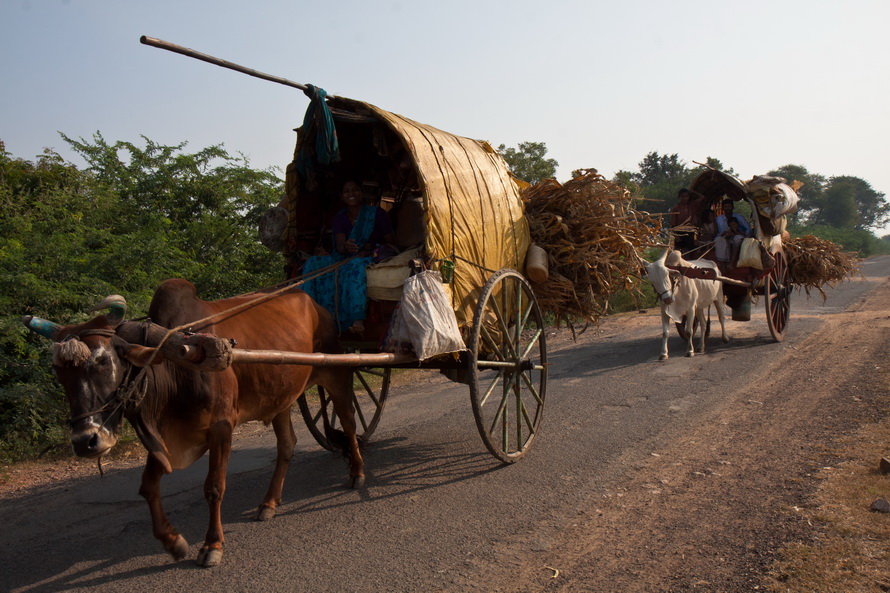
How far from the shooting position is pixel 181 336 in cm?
361

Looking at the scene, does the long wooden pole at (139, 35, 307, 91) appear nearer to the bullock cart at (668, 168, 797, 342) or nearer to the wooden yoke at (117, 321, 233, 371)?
the wooden yoke at (117, 321, 233, 371)

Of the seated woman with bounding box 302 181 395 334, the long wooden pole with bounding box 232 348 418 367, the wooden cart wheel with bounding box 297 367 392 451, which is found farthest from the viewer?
the wooden cart wheel with bounding box 297 367 392 451

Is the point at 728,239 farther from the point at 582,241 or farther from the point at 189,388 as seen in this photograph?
the point at 189,388

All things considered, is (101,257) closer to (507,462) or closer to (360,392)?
(360,392)

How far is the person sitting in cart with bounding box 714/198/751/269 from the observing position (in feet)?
38.5

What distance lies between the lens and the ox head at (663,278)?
10758mm

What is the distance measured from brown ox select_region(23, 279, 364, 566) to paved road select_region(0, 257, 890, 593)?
29 cm

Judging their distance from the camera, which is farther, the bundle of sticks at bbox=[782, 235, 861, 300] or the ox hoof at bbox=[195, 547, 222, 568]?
the bundle of sticks at bbox=[782, 235, 861, 300]

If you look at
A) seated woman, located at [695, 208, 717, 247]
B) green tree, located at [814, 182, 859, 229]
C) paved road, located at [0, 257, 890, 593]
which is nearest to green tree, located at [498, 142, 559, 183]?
seated woman, located at [695, 208, 717, 247]

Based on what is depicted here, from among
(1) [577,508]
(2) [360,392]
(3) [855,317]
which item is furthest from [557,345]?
(1) [577,508]

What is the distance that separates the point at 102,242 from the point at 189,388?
19.4 ft

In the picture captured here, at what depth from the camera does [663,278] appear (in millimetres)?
10750

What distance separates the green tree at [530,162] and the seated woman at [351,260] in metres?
15.3

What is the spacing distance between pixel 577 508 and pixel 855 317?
40.4 feet
